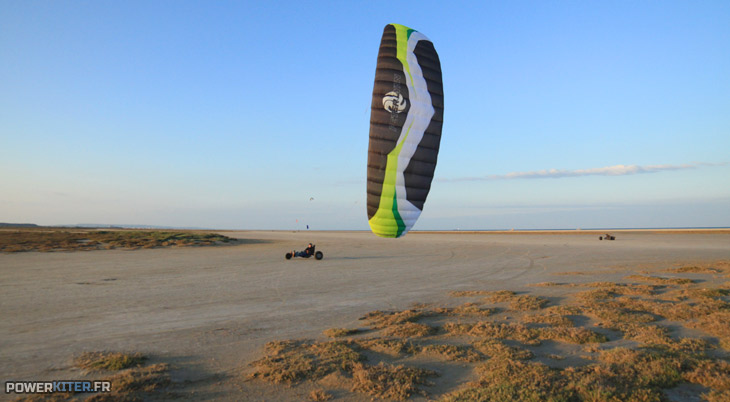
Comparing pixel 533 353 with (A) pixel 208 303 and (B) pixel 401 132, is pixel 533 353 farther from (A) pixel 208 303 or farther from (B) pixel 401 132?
(A) pixel 208 303

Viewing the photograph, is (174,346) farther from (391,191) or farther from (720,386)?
(720,386)

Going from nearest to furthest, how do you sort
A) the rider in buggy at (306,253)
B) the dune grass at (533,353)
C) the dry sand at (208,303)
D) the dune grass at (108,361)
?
the dune grass at (533,353)
the dune grass at (108,361)
the dry sand at (208,303)
the rider in buggy at (306,253)

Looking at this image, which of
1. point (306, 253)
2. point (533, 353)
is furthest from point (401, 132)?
point (306, 253)

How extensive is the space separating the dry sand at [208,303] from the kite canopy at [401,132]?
2887 mm

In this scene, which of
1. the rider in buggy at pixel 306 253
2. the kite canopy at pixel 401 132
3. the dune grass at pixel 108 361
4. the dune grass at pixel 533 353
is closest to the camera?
the dune grass at pixel 533 353

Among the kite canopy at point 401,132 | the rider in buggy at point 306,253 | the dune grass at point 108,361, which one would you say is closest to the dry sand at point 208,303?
the dune grass at point 108,361

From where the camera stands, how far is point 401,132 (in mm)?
14086

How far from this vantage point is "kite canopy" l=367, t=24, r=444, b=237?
Result: 14023mm

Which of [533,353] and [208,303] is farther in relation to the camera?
[208,303]

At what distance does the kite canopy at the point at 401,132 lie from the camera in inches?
552

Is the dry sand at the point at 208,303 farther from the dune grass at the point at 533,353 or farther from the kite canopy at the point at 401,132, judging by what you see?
the kite canopy at the point at 401,132

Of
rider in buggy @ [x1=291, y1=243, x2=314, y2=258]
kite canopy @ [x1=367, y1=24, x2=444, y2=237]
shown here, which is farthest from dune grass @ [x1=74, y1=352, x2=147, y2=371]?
rider in buggy @ [x1=291, y1=243, x2=314, y2=258]

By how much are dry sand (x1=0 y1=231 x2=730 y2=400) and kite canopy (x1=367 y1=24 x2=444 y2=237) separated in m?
2.89

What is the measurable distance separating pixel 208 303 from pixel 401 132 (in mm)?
7923
